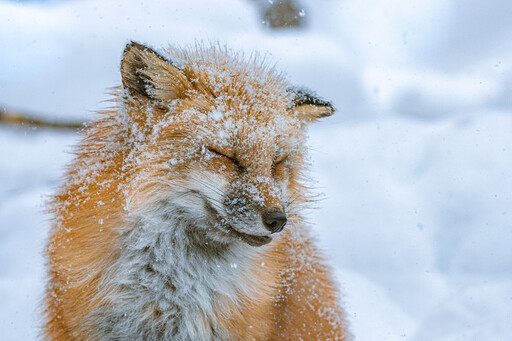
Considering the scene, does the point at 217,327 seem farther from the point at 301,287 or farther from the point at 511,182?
the point at 511,182

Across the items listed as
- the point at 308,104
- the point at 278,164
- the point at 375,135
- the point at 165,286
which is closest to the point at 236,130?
the point at 278,164

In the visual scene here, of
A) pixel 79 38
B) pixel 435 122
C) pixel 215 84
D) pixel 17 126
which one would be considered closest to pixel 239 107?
pixel 215 84

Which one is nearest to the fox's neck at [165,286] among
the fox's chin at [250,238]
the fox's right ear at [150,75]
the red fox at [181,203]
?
the red fox at [181,203]

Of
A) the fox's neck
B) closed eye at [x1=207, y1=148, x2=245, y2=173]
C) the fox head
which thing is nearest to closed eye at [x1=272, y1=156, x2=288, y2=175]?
the fox head

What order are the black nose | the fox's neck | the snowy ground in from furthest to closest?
1. the snowy ground
2. the fox's neck
3. the black nose

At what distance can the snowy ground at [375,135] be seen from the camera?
5.99 feet

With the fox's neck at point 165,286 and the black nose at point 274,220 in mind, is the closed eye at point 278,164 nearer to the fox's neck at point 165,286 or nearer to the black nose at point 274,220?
the black nose at point 274,220

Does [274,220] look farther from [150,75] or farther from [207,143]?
[150,75]

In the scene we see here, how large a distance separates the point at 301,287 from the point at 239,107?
29.0 inches

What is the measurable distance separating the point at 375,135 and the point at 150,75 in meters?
1.26

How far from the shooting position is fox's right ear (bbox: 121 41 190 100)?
1420mm

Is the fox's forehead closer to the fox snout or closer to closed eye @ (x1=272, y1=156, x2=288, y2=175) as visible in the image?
closed eye @ (x1=272, y1=156, x2=288, y2=175)

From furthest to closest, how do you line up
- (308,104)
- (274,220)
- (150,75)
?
(308,104), (150,75), (274,220)

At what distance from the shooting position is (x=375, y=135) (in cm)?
233
